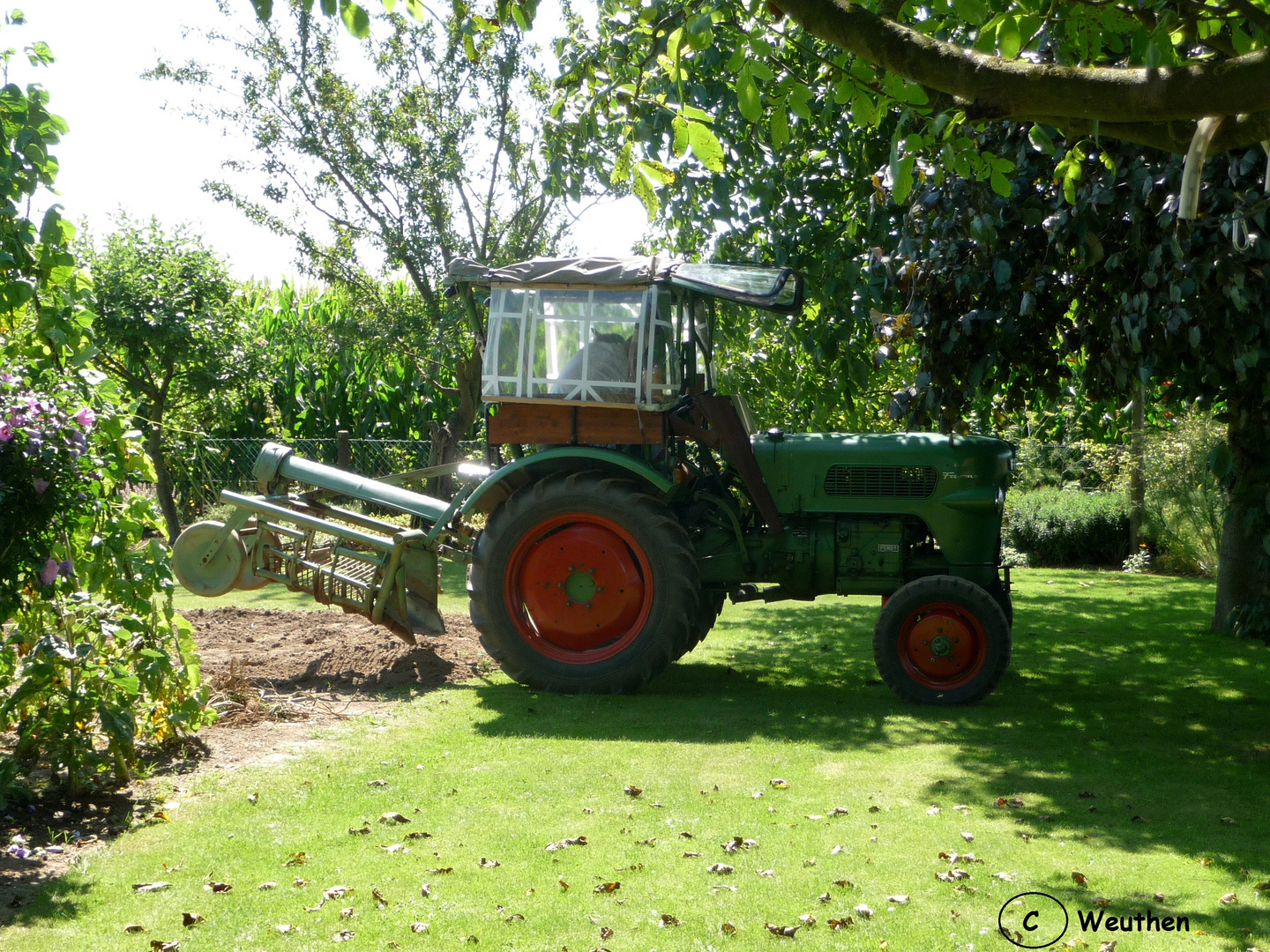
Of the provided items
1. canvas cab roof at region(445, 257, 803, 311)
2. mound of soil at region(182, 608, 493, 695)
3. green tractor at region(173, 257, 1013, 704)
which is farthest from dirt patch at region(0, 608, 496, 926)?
canvas cab roof at region(445, 257, 803, 311)

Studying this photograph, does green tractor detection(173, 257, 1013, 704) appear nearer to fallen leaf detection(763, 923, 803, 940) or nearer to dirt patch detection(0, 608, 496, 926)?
dirt patch detection(0, 608, 496, 926)

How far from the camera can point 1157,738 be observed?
6199 millimetres

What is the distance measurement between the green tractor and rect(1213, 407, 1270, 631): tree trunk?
1.47 m

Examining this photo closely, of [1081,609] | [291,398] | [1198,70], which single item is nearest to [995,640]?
[1198,70]

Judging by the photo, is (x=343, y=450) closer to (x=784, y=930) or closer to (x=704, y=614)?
(x=704, y=614)

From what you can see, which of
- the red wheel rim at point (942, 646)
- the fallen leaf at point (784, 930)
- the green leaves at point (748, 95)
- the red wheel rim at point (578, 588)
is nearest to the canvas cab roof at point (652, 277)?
the red wheel rim at point (578, 588)

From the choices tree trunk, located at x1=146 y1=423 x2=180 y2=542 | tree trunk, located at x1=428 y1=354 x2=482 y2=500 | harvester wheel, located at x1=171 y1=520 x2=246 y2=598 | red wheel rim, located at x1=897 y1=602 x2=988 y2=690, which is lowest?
red wheel rim, located at x1=897 y1=602 x2=988 y2=690

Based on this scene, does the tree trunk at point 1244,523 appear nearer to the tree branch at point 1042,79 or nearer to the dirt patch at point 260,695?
the tree branch at point 1042,79

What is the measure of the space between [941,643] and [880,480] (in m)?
1.11

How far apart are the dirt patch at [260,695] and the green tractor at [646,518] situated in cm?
44

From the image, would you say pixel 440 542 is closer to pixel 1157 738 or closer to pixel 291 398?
pixel 1157 738

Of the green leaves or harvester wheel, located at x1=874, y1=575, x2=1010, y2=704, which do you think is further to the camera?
harvester wheel, located at x1=874, y1=575, x2=1010, y2=704

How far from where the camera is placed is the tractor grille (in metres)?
7.28

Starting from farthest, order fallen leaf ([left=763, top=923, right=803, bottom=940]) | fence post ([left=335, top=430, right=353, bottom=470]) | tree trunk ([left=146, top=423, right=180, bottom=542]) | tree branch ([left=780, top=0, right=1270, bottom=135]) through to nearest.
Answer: fence post ([left=335, top=430, right=353, bottom=470])
tree trunk ([left=146, top=423, right=180, bottom=542])
fallen leaf ([left=763, top=923, right=803, bottom=940])
tree branch ([left=780, top=0, right=1270, bottom=135])
